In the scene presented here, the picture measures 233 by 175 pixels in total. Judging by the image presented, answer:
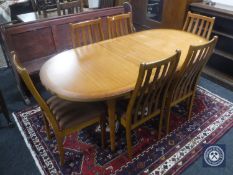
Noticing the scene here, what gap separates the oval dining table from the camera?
1.47 meters

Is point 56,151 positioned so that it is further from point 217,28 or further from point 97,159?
point 217,28

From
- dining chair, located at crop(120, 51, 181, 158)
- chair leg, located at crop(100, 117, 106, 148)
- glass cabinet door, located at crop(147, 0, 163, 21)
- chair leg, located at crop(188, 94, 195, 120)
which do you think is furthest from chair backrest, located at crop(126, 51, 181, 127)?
glass cabinet door, located at crop(147, 0, 163, 21)

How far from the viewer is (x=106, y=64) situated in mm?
1780

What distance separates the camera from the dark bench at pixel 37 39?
2.36 m

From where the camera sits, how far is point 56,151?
190cm

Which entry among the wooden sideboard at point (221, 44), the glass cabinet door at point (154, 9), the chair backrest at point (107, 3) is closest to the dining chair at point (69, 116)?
the wooden sideboard at point (221, 44)

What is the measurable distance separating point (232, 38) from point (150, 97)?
1708 mm

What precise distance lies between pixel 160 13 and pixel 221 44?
118 centimetres

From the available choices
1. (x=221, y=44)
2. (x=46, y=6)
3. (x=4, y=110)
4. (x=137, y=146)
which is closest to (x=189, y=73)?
(x=137, y=146)

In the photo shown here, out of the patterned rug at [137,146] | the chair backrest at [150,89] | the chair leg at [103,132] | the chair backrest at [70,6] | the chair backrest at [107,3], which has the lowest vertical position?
the patterned rug at [137,146]

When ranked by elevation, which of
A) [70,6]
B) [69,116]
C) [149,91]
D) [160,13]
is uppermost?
[70,6]

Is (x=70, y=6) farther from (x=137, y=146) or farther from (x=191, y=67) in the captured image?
(x=137, y=146)

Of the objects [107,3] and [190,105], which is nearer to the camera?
[190,105]

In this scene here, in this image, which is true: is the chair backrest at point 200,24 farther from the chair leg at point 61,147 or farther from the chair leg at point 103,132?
the chair leg at point 61,147
